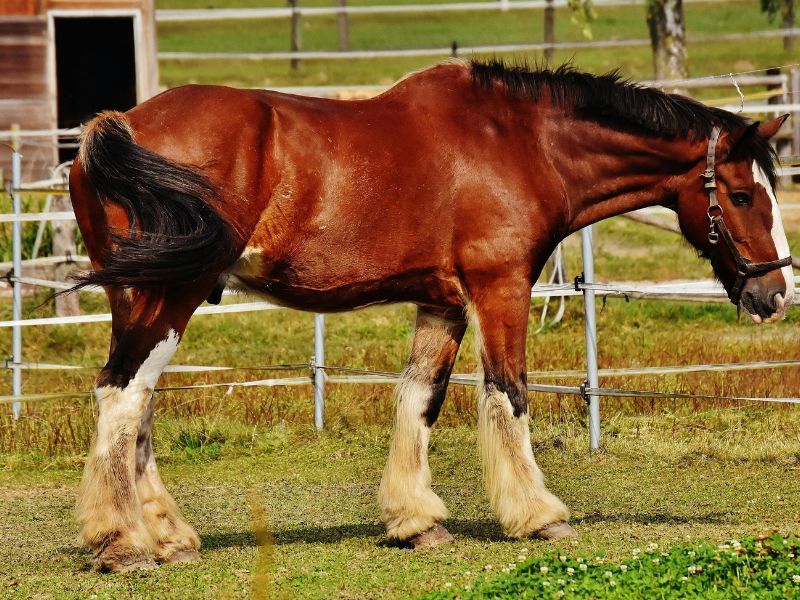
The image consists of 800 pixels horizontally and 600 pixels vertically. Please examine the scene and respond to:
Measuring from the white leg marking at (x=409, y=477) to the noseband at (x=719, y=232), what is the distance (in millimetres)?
1588

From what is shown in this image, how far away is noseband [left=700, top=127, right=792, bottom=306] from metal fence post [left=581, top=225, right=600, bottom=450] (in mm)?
1762

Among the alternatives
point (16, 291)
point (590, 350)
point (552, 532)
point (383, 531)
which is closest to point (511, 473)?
point (552, 532)

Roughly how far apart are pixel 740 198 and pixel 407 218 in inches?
64.6

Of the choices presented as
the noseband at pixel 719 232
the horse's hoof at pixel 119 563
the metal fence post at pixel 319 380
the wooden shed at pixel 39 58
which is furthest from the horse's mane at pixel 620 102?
the wooden shed at pixel 39 58

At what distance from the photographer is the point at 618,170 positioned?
6203 millimetres

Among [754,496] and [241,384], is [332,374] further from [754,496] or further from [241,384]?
[754,496]

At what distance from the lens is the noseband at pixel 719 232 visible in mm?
6031

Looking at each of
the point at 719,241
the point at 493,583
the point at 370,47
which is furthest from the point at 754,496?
the point at 370,47

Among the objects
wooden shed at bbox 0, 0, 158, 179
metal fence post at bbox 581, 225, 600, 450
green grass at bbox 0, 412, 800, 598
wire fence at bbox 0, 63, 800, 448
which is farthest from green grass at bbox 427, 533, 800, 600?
wooden shed at bbox 0, 0, 158, 179

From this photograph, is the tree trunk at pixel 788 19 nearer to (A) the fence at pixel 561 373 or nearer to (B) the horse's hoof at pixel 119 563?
(A) the fence at pixel 561 373

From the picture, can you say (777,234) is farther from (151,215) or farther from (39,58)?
(39,58)

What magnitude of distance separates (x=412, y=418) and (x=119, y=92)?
17.3 m

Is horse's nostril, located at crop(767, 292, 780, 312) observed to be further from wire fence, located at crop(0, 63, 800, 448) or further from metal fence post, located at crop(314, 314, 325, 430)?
metal fence post, located at crop(314, 314, 325, 430)

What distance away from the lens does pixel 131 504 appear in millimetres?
5348
